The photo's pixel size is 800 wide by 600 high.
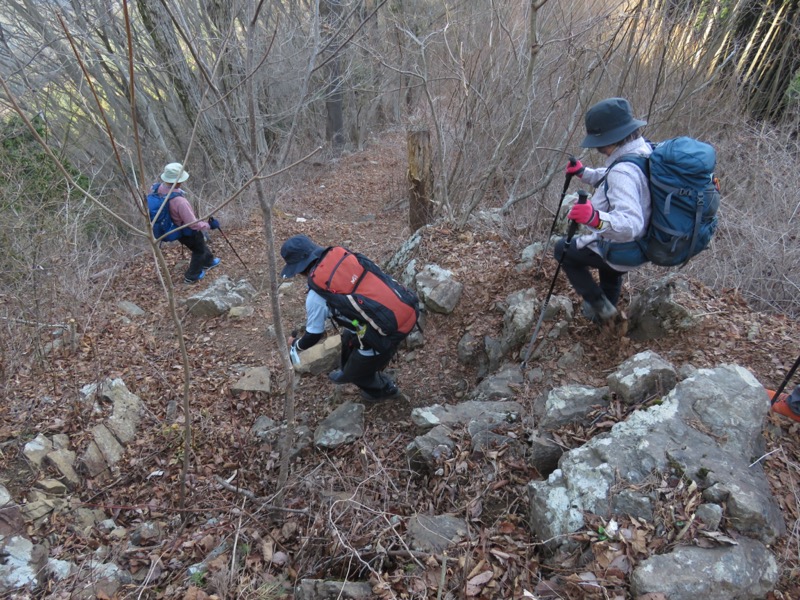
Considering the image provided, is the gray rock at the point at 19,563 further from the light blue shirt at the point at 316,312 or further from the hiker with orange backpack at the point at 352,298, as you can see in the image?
the light blue shirt at the point at 316,312

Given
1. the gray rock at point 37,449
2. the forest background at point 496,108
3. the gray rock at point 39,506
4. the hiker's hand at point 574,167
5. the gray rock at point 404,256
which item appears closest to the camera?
the gray rock at point 39,506

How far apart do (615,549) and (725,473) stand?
69cm

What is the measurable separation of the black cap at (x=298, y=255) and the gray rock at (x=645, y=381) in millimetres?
2274

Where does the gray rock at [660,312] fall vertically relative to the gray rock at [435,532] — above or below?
above

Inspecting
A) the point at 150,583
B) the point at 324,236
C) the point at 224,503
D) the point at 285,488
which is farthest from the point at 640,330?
the point at 324,236

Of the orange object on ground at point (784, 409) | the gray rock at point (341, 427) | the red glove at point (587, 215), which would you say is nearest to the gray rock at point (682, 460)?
the orange object on ground at point (784, 409)

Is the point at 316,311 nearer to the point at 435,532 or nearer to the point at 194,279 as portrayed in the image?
the point at 435,532

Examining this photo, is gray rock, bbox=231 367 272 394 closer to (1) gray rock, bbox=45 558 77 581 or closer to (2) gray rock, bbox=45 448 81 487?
(2) gray rock, bbox=45 448 81 487

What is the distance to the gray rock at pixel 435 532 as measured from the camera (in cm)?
239

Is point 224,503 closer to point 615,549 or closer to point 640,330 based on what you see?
point 615,549

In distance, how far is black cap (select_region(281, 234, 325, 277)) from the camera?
3.35 meters

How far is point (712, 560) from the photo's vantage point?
1.94 meters

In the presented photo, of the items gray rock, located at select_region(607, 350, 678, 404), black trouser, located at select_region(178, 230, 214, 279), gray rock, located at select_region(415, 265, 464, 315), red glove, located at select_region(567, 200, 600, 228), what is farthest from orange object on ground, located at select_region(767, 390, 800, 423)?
black trouser, located at select_region(178, 230, 214, 279)

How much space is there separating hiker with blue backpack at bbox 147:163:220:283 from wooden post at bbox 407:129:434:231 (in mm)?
2635
